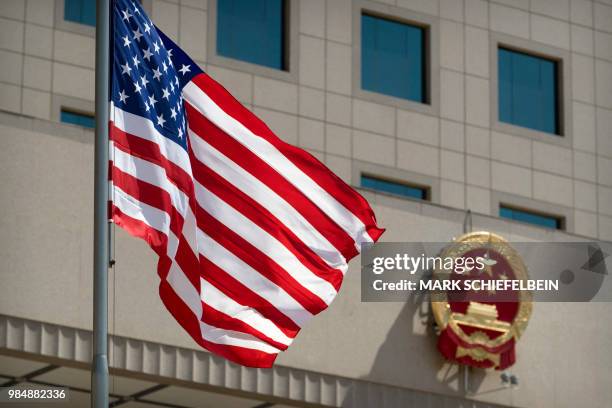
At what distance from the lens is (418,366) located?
33.2m

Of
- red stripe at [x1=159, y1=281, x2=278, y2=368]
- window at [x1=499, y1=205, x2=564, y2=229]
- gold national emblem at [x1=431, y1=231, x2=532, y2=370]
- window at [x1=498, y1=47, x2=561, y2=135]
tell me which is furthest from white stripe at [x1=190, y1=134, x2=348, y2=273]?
window at [x1=498, y1=47, x2=561, y2=135]

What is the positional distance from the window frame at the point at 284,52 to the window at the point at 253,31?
13 cm

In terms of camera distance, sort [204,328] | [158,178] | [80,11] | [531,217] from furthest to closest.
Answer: [531,217] < [80,11] < [204,328] < [158,178]

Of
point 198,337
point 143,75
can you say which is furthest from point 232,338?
point 143,75

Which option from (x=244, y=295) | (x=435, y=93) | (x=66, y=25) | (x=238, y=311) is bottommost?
(x=238, y=311)

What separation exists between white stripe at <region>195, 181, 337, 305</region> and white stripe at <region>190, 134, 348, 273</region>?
0.27m

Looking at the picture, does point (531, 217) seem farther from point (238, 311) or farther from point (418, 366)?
point (238, 311)

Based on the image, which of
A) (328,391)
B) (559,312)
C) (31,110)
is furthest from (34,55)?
(559,312)

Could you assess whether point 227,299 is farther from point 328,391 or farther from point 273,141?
point 328,391

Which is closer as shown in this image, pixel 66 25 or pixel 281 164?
pixel 281 164

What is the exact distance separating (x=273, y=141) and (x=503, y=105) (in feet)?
78.4

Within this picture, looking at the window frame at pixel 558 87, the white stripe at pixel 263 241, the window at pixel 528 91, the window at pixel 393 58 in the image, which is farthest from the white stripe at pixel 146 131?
the window at pixel 528 91

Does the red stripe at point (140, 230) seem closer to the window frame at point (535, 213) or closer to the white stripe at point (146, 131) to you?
the white stripe at point (146, 131)

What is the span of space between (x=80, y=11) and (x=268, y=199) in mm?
18166
